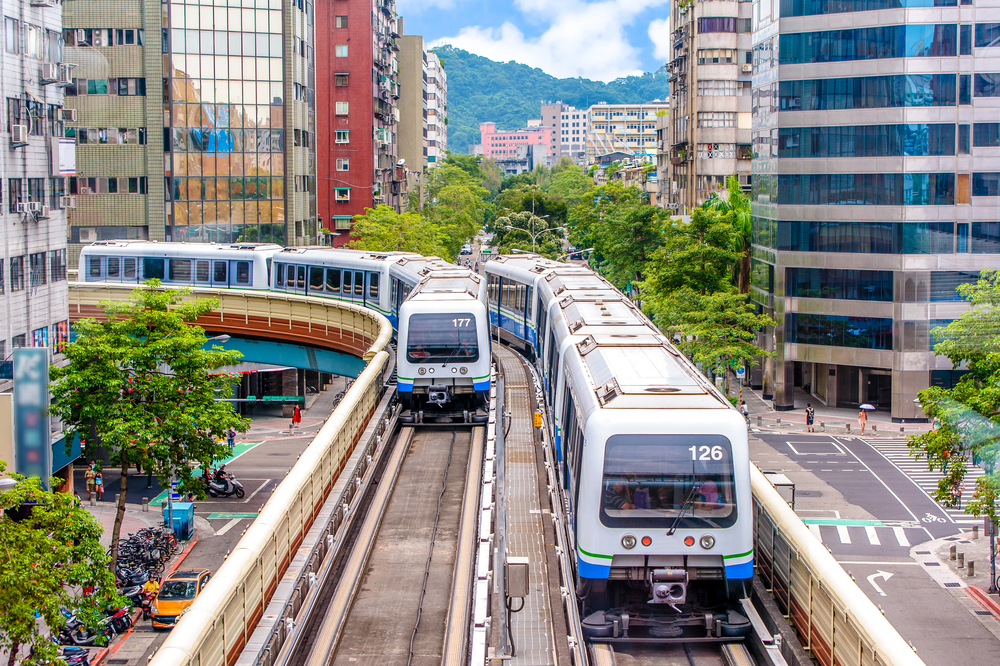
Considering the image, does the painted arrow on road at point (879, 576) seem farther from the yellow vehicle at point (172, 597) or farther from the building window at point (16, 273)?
the building window at point (16, 273)

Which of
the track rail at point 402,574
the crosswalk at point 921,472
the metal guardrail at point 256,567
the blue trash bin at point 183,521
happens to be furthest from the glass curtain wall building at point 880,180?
the metal guardrail at point 256,567

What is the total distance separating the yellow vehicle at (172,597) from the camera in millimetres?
27594

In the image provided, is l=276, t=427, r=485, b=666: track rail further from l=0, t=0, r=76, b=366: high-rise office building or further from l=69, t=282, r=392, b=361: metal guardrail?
l=0, t=0, r=76, b=366: high-rise office building

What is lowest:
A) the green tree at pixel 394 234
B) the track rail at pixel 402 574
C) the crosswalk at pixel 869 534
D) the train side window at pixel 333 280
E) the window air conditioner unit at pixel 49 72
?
the crosswalk at pixel 869 534

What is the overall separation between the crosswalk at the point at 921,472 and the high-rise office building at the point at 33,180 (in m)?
29.5

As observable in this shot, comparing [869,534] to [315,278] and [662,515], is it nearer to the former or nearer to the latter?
[662,515]

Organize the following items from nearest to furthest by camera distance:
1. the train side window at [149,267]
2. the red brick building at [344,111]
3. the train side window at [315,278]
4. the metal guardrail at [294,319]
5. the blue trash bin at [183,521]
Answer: the blue trash bin at [183,521] < the metal guardrail at [294,319] < the train side window at [315,278] < the train side window at [149,267] < the red brick building at [344,111]

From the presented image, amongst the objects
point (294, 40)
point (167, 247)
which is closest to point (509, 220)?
point (294, 40)

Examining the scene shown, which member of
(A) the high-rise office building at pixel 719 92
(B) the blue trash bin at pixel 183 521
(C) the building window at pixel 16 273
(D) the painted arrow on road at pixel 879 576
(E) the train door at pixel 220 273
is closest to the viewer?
(D) the painted arrow on road at pixel 879 576

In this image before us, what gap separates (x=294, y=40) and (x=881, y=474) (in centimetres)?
4591

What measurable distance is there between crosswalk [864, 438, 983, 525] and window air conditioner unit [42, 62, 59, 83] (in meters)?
31.2

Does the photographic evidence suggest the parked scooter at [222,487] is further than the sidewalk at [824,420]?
No

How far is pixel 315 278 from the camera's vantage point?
4475 cm

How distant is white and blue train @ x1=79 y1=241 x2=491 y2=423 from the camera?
27734mm
